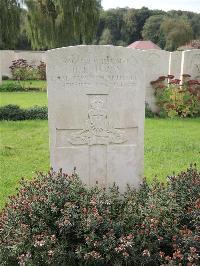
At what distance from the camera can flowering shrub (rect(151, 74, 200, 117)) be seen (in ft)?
31.7

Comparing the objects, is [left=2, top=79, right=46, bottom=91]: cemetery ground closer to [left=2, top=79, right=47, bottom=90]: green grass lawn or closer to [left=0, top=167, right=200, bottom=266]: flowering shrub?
[left=2, top=79, right=47, bottom=90]: green grass lawn

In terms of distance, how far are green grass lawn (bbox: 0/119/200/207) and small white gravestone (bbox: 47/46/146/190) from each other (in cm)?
117

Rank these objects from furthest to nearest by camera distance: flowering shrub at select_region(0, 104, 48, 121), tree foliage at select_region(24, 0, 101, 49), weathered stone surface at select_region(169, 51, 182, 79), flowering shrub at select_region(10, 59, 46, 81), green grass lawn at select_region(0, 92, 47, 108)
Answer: flowering shrub at select_region(10, 59, 46, 81)
tree foliage at select_region(24, 0, 101, 49)
green grass lawn at select_region(0, 92, 47, 108)
weathered stone surface at select_region(169, 51, 182, 79)
flowering shrub at select_region(0, 104, 48, 121)

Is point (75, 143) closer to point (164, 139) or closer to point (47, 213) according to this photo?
point (47, 213)

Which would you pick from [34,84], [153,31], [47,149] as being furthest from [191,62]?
[153,31]

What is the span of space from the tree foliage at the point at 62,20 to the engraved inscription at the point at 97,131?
1523cm

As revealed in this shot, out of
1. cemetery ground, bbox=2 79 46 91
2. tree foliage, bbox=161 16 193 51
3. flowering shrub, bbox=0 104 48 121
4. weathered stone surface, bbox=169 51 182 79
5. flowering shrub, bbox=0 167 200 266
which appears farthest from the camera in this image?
tree foliage, bbox=161 16 193 51

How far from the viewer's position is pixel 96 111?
12.2 ft

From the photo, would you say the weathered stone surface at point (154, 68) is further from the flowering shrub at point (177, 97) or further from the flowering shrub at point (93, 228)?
the flowering shrub at point (93, 228)

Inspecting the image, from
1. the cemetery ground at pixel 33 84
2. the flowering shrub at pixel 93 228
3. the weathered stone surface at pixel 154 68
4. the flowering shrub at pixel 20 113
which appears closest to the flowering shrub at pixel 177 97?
the weathered stone surface at pixel 154 68

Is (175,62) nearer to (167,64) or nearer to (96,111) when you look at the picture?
(167,64)

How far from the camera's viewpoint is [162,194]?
3.31m

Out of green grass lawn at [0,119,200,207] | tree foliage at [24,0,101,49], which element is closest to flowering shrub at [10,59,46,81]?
tree foliage at [24,0,101,49]

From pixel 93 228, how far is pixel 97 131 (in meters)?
1.21
